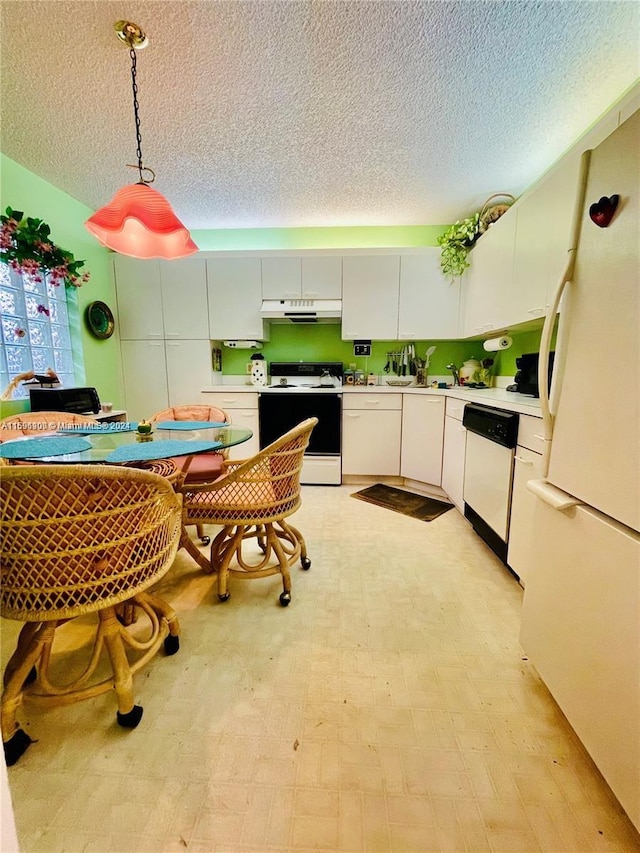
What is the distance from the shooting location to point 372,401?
3.12m

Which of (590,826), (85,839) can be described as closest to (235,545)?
(85,839)

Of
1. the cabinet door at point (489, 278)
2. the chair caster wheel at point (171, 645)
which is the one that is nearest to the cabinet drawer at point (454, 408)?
the cabinet door at point (489, 278)

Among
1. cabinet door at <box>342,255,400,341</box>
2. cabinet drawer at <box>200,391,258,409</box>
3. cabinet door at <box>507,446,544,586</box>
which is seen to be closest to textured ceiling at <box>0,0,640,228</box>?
cabinet door at <box>342,255,400,341</box>

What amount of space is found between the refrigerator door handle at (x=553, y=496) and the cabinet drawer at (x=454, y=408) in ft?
4.59

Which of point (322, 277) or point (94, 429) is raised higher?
point (322, 277)

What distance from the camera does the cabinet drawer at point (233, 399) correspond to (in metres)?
3.21

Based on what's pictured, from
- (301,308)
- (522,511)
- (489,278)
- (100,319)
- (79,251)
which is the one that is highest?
(79,251)

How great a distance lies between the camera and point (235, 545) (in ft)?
5.20

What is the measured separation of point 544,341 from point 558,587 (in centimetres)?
78

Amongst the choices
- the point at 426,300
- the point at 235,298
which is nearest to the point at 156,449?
the point at 235,298

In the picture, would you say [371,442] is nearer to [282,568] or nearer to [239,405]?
[239,405]

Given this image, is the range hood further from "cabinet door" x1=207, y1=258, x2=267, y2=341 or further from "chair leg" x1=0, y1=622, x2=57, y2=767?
"chair leg" x1=0, y1=622, x2=57, y2=767

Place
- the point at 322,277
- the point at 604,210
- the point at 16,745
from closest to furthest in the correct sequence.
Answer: the point at 604,210 < the point at 16,745 < the point at 322,277

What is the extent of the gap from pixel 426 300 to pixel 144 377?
2.96 m
